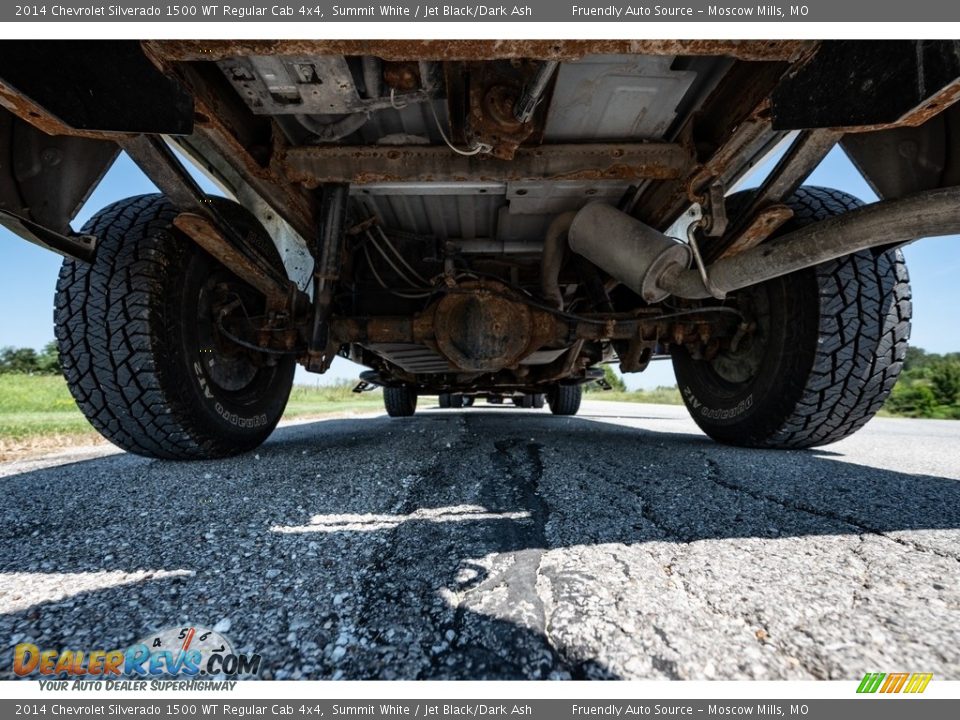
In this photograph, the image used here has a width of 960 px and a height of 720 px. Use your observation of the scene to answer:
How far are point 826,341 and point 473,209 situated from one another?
1559 millimetres

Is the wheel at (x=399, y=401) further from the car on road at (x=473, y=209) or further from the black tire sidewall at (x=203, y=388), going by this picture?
the black tire sidewall at (x=203, y=388)

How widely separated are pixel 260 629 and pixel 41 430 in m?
4.49

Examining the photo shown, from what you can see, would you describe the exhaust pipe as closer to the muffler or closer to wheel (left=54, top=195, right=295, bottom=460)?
the muffler

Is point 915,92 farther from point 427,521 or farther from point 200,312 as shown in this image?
point 200,312

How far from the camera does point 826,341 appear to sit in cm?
171

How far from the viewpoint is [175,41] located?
2.89 ft

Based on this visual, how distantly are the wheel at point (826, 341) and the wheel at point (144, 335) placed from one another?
2.30m

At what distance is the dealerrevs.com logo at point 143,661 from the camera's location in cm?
57

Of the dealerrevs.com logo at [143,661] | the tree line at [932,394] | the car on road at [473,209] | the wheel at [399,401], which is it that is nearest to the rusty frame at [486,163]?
the car on road at [473,209]

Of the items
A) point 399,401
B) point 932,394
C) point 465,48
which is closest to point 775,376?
point 465,48

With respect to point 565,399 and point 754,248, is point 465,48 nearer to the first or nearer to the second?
point 754,248

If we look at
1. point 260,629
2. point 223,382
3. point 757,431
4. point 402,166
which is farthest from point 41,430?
point 757,431

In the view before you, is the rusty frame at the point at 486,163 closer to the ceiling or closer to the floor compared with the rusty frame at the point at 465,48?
closer to the ceiling

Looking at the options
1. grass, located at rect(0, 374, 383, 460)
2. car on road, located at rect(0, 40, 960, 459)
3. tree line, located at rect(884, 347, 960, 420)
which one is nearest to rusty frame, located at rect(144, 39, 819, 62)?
car on road, located at rect(0, 40, 960, 459)
